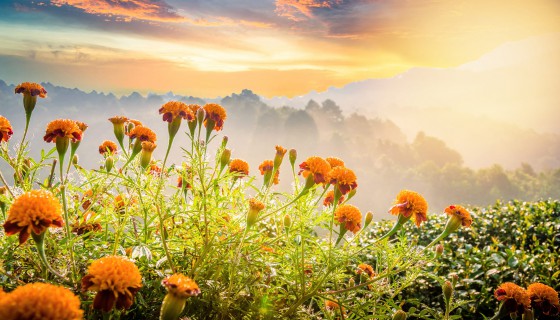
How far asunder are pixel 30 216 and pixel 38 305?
1.18 feet

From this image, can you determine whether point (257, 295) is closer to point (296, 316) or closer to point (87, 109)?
point (296, 316)

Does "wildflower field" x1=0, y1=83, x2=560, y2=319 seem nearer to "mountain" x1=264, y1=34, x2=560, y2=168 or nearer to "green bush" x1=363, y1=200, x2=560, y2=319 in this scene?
"green bush" x1=363, y1=200, x2=560, y2=319

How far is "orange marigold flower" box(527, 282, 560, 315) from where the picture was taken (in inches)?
73.4

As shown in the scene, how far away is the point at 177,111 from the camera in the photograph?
1794 mm

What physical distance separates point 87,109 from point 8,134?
170003 mm

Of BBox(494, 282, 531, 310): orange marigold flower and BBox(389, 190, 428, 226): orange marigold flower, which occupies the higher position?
BBox(389, 190, 428, 226): orange marigold flower

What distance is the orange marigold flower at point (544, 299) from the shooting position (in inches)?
73.4

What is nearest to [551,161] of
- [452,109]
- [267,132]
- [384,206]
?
[452,109]

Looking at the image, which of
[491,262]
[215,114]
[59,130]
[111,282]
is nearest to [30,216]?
[111,282]

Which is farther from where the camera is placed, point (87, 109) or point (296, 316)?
point (87, 109)

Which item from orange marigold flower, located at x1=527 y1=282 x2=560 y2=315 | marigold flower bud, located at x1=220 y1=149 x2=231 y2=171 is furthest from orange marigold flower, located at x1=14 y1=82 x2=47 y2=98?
orange marigold flower, located at x1=527 y1=282 x2=560 y2=315

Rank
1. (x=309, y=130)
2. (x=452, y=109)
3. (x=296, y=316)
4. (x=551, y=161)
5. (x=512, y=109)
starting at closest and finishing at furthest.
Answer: (x=296, y=316)
(x=309, y=130)
(x=551, y=161)
(x=512, y=109)
(x=452, y=109)

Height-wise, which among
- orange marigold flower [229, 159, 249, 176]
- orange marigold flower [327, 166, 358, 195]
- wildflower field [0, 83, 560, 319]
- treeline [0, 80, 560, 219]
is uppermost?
orange marigold flower [327, 166, 358, 195]

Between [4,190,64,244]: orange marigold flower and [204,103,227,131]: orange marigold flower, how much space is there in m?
1.08
